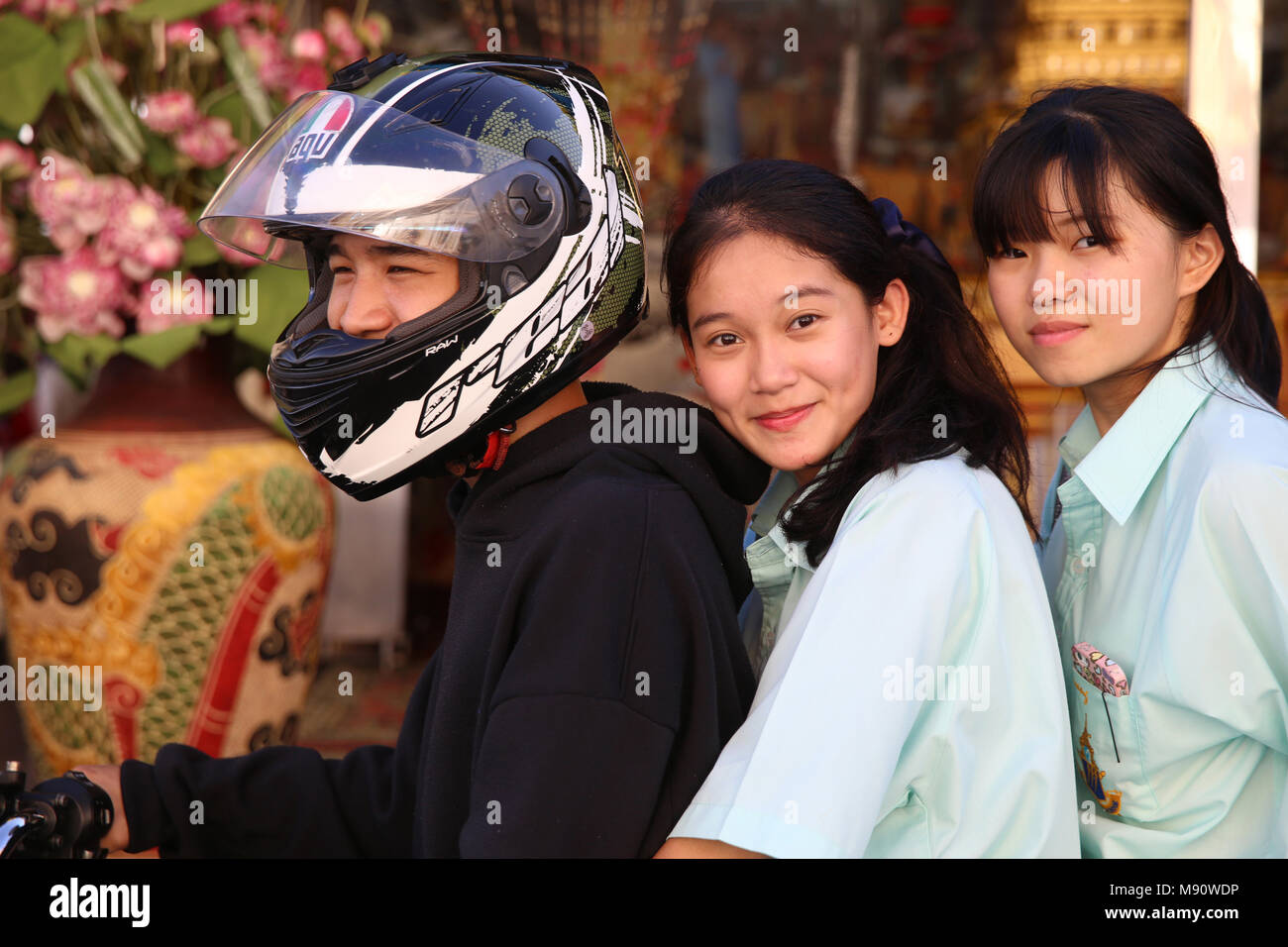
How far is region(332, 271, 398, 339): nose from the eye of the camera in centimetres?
141

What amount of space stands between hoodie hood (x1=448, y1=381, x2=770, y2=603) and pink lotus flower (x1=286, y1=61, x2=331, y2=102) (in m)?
1.72

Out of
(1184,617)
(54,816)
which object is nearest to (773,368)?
(1184,617)

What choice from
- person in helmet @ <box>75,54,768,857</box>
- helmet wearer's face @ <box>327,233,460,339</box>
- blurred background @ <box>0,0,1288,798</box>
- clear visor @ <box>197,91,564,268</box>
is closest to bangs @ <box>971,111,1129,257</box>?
person in helmet @ <box>75,54,768,857</box>

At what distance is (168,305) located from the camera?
2.82 meters

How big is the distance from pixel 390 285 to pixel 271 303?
160 centimetres

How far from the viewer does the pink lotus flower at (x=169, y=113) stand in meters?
2.74

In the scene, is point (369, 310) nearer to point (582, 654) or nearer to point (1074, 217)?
point (582, 654)

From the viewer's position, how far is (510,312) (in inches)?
55.9

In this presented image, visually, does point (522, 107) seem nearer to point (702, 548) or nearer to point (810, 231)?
point (810, 231)

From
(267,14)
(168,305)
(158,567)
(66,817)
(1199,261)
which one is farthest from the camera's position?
(267,14)

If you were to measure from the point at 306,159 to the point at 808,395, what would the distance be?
0.65 m

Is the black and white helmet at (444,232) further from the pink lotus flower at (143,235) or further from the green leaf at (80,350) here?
the green leaf at (80,350)
